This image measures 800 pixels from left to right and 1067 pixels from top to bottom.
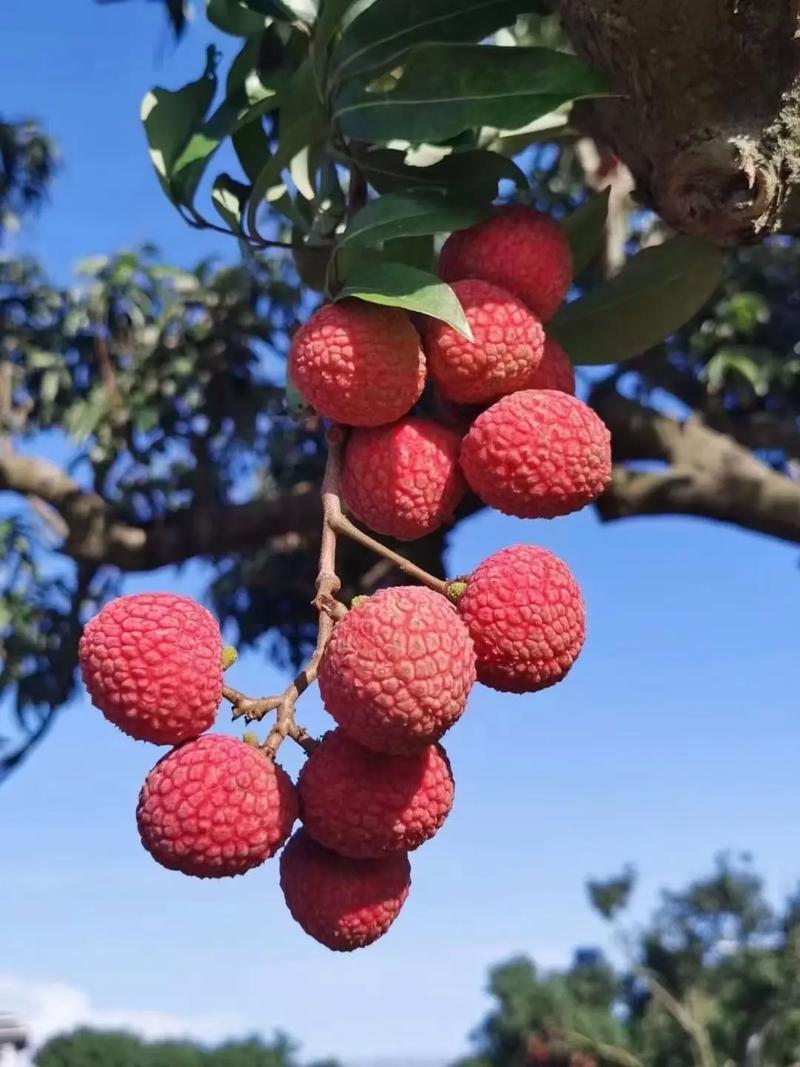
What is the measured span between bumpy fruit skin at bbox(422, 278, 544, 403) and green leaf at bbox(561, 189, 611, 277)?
0.84 ft

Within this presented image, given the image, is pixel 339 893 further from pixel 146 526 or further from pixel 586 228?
pixel 146 526

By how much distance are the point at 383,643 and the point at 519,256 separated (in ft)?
1.28

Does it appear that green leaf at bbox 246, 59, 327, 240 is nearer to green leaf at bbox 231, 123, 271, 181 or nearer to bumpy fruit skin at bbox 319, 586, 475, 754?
green leaf at bbox 231, 123, 271, 181

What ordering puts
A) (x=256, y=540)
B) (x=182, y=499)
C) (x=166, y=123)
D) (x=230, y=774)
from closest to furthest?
(x=230, y=774) → (x=166, y=123) → (x=256, y=540) → (x=182, y=499)

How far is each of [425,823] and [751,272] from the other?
3253 mm

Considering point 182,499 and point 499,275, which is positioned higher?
point 182,499

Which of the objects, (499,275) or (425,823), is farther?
(499,275)

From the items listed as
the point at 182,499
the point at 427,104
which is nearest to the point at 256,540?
the point at 182,499

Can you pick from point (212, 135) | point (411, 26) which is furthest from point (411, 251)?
point (212, 135)

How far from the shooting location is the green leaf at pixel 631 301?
119 cm

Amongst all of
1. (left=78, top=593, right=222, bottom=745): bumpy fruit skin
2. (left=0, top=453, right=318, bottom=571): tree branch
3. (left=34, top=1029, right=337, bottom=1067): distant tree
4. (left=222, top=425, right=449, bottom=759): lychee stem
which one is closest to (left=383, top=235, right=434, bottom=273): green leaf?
(left=222, top=425, right=449, bottom=759): lychee stem

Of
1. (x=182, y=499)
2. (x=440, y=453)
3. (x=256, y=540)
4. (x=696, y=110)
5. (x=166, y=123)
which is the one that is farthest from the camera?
(x=182, y=499)

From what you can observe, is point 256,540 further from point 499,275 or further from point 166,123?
point 499,275

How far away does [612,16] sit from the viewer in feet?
3.27
